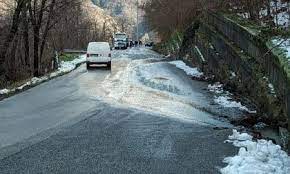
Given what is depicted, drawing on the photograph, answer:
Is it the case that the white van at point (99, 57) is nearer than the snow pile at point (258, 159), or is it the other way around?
the snow pile at point (258, 159)

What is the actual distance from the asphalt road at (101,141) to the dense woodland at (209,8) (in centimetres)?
594

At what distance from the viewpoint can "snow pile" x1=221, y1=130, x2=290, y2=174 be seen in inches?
292

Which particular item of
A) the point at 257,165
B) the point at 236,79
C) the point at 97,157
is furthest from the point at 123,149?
the point at 236,79

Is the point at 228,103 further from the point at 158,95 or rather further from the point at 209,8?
the point at 209,8

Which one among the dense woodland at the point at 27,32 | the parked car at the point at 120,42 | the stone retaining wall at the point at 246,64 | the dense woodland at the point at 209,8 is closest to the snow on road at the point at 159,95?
the stone retaining wall at the point at 246,64

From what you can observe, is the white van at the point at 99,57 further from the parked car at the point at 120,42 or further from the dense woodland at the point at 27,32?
the parked car at the point at 120,42

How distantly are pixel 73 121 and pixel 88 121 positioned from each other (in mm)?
342

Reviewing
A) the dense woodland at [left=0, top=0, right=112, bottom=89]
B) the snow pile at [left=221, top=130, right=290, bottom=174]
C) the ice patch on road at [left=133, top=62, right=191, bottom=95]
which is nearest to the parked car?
the dense woodland at [left=0, top=0, right=112, bottom=89]

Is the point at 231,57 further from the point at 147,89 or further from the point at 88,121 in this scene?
the point at 88,121

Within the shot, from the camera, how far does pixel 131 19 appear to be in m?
174

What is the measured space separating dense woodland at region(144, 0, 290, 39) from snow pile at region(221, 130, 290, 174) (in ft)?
23.0

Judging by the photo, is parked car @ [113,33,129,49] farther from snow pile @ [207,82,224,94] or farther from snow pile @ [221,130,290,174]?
snow pile @ [221,130,290,174]

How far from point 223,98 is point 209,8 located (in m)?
16.7

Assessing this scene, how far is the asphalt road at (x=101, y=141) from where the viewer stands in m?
7.92
